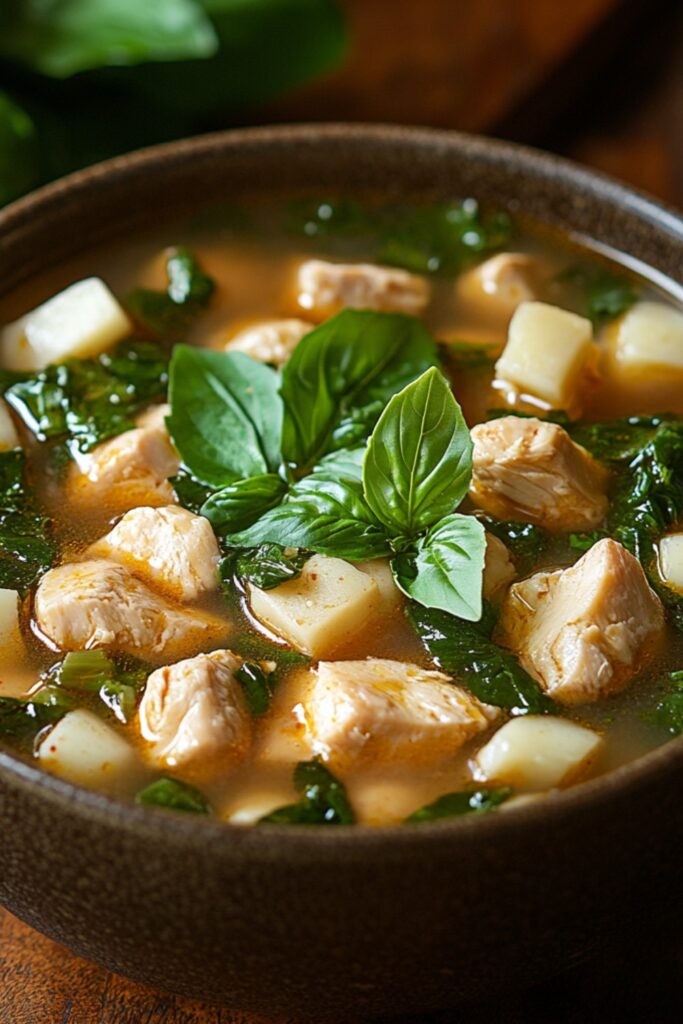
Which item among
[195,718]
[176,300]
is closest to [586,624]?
[195,718]

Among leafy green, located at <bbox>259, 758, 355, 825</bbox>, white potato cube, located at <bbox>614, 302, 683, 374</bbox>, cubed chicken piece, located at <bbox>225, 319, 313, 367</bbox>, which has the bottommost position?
leafy green, located at <bbox>259, 758, 355, 825</bbox>

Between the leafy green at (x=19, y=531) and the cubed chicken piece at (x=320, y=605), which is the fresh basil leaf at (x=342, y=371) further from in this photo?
the leafy green at (x=19, y=531)

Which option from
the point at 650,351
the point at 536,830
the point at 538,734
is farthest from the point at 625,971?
the point at 650,351

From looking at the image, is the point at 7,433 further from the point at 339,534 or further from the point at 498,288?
the point at 498,288

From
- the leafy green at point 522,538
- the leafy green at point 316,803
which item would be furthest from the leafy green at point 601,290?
the leafy green at point 316,803

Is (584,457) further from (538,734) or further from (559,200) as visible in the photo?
(559,200)

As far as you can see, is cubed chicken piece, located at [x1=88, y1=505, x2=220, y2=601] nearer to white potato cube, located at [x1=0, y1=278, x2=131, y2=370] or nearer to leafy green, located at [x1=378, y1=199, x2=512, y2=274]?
white potato cube, located at [x1=0, y1=278, x2=131, y2=370]

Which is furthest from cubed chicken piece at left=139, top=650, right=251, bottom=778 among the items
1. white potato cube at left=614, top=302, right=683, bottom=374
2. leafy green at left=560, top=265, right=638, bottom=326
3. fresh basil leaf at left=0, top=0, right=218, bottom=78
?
fresh basil leaf at left=0, top=0, right=218, bottom=78
